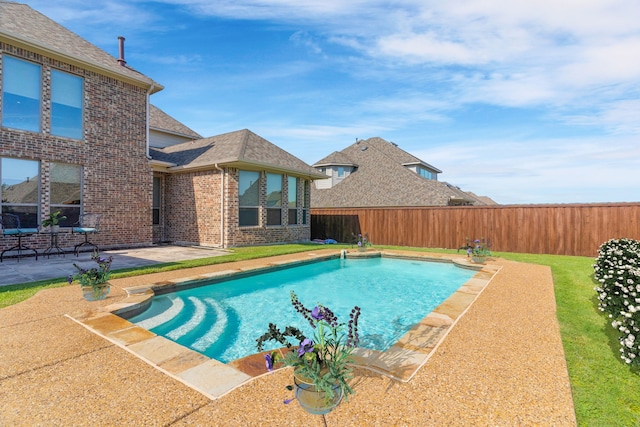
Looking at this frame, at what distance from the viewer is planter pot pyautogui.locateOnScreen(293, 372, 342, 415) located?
2.38 metres

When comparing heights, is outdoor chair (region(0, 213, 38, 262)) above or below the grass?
above

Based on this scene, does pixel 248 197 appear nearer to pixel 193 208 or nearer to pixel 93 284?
pixel 193 208

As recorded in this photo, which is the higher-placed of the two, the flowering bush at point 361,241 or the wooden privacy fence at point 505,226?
the wooden privacy fence at point 505,226

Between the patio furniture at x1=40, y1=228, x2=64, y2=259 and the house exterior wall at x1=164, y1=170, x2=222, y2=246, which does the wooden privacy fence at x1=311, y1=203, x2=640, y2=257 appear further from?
the patio furniture at x1=40, y1=228, x2=64, y2=259

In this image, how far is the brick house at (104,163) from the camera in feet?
31.8

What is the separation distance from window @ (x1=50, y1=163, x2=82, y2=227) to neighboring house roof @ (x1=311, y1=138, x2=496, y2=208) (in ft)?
62.5

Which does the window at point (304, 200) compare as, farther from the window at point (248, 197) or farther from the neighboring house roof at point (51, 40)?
the neighboring house roof at point (51, 40)

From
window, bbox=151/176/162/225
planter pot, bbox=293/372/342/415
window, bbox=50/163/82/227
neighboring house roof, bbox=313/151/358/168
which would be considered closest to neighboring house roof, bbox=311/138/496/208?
neighboring house roof, bbox=313/151/358/168

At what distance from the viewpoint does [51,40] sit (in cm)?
1034

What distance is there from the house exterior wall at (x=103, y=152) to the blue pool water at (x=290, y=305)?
6912 millimetres

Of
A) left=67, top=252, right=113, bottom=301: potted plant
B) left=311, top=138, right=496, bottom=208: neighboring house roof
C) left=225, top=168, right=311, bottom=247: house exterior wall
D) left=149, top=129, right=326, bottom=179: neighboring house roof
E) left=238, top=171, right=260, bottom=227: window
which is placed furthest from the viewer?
left=311, top=138, right=496, bottom=208: neighboring house roof

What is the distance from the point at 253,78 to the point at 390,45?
627cm

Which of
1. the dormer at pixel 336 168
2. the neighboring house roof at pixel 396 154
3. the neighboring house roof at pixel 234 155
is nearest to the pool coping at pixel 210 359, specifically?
the neighboring house roof at pixel 234 155

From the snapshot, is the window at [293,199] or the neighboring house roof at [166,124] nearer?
the window at [293,199]
